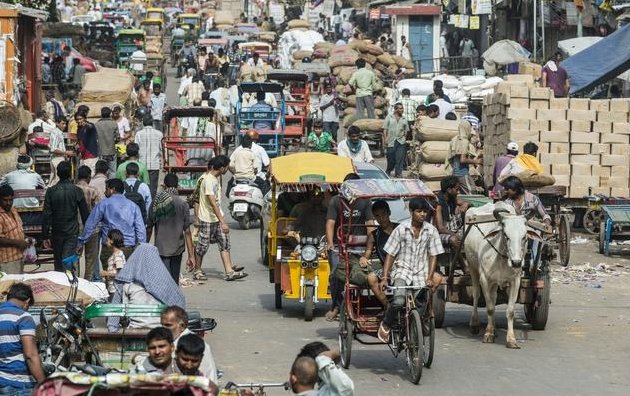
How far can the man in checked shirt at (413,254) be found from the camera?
40.9ft

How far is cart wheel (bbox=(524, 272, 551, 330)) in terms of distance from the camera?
14.5m

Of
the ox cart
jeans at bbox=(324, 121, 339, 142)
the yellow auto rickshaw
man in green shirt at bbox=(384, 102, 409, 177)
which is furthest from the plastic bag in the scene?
jeans at bbox=(324, 121, 339, 142)

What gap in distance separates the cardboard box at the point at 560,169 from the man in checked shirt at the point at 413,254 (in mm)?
9481

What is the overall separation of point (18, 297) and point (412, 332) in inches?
142

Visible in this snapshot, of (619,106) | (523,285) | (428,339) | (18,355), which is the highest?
(619,106)

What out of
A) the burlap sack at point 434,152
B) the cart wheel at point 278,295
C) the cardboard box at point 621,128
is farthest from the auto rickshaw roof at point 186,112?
the cart wheel at point 278,295

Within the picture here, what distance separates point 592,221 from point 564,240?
276cm

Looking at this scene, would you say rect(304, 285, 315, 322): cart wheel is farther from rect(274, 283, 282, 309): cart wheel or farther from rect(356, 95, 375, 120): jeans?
rect(356, 95, 375, 120): jeans

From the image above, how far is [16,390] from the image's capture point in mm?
9859

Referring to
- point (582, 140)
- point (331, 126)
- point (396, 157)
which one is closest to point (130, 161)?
point (582, 140)

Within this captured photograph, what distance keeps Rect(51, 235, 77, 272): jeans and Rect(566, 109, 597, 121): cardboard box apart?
8698 millimetres

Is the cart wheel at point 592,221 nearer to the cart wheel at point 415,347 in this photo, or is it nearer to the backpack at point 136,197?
the backpack at point 136,197

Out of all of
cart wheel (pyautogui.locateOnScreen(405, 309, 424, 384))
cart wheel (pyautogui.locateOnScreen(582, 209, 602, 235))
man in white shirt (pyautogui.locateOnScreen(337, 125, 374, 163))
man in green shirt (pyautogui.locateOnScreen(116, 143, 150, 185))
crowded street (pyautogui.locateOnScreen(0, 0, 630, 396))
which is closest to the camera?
crowded street (pyautogui.locateOnScreen(0, 0, 630, 396))

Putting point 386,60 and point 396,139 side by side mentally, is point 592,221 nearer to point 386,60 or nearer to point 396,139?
point 396,139
